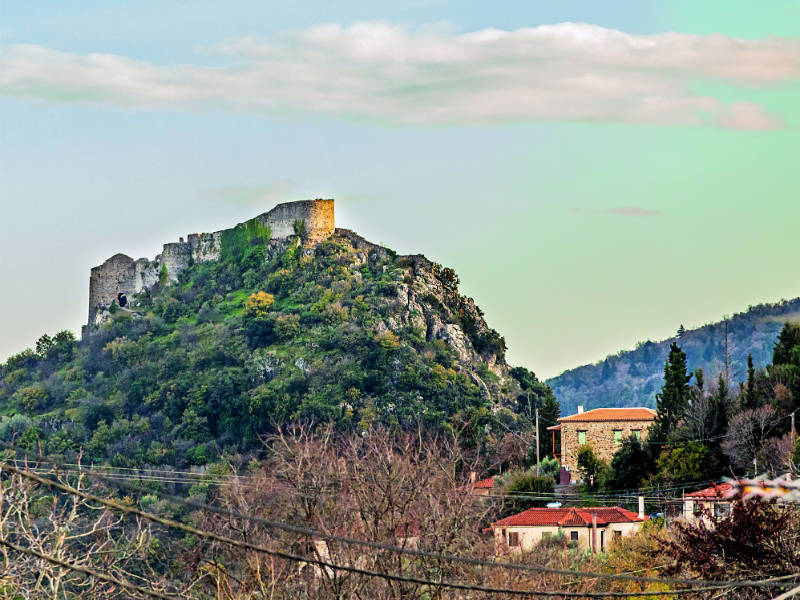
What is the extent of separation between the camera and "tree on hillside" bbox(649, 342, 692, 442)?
48178mm

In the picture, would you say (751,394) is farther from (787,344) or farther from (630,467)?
(630,467)

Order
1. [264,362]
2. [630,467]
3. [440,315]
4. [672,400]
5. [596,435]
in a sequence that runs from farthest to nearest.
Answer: [440,315]
[264,362]
[596,435]
[672,400]
[630,467]

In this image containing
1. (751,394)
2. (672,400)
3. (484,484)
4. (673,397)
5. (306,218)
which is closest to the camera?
(751,394)

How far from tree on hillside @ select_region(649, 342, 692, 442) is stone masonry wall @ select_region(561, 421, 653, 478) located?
5374 mm

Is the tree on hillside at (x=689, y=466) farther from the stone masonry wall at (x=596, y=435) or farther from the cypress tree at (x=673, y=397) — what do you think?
the stone masonry wall at (x=596, y=435)

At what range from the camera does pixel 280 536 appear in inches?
1374

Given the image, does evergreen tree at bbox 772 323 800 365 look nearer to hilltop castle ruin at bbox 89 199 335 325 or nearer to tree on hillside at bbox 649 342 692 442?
tree on hillside at bbox 649 342 692 442

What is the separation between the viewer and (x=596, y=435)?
5625 centimetres

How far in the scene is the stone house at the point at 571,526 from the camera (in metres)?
39.4

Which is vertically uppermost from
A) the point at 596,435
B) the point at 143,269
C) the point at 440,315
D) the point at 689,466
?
the point at 143,269

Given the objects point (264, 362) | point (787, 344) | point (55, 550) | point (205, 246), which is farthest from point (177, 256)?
point (55, 550)

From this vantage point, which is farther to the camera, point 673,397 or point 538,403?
point 538,403

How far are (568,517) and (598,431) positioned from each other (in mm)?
15572

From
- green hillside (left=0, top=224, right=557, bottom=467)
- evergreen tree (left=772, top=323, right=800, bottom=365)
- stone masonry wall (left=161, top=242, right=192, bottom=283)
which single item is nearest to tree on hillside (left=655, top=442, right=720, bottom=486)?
evergreen tree (left=772, top=323, right=800, bottom=365)
